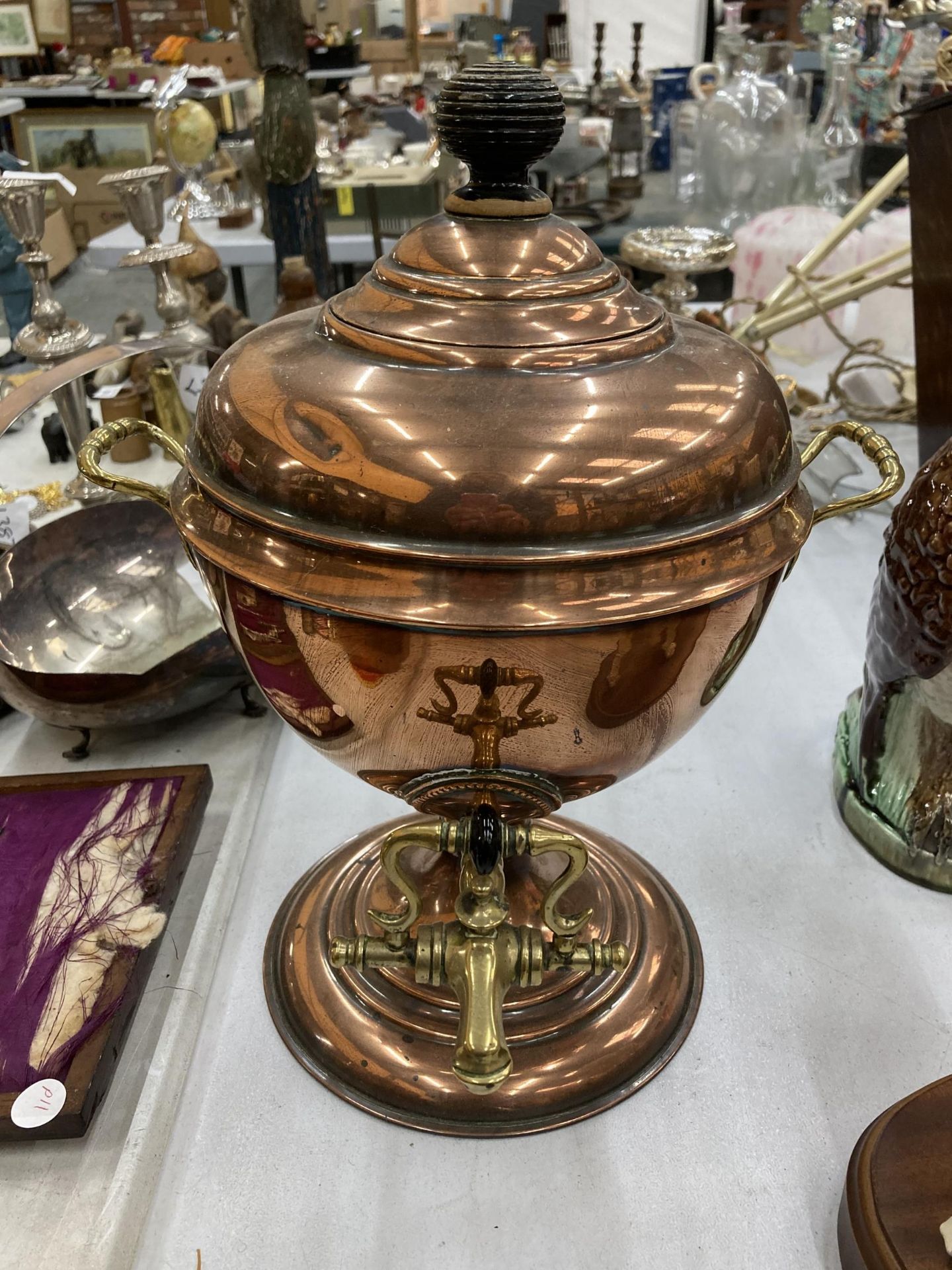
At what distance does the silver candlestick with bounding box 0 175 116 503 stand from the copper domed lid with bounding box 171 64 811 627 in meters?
0.94

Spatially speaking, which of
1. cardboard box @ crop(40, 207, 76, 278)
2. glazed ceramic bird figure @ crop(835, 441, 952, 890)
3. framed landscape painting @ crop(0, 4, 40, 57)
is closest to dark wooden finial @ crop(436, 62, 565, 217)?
glazed ceramic bird figure @ crop(835, 441, 952, 890)

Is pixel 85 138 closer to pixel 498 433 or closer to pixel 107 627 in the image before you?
pixel 107 627

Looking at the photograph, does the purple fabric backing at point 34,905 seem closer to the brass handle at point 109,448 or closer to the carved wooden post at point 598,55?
the brass handle at point 109,448

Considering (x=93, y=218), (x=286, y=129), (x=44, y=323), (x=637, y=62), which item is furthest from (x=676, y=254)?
(x=93, y=218)

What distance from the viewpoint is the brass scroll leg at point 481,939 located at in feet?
2.15

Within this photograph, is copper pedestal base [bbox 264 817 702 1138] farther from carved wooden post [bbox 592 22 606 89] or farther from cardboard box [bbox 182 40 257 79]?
cardboard box [bbox 182 40 257 79]

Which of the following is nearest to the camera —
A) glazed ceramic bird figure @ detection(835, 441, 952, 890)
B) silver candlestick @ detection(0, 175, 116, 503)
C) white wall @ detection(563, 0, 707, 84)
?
glazed ceramic bird figure @ detection(835, 441, 952, 890)

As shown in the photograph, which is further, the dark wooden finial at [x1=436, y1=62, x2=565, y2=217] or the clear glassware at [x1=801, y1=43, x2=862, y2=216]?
the clear glassware at [x1=801, y1=43, x2=862, y2=216]

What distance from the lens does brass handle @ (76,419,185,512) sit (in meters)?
0.69

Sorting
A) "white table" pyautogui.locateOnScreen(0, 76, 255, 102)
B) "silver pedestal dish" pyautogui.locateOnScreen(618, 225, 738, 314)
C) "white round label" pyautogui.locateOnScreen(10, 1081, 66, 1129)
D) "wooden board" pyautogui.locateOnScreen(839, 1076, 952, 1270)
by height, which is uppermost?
"white table" pyautogui.locateOnScreen(0, 76, 255, 102)

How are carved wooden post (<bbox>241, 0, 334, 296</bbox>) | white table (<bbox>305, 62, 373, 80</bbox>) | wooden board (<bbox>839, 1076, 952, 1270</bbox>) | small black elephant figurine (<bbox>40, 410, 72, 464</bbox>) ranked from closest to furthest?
wooden board (<bbox>839, 1076, 952, 1270</bbox>), small black elephant figurine (<bbox>40, 410, 72, 464</bbox>), carved wooden post (<bbox>241, 0, 334, 296</bbox>), white table (<bbox>305, 62, 373, 80</bbox>)

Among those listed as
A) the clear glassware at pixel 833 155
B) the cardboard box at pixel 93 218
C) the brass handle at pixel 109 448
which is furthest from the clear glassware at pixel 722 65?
the brass handle at pixel 109 448

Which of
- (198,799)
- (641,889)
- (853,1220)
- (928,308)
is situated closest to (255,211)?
(928,308)

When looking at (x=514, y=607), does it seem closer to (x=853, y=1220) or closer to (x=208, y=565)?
(x=208, y=565)
